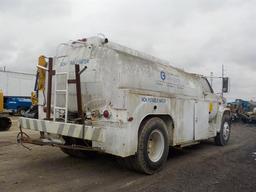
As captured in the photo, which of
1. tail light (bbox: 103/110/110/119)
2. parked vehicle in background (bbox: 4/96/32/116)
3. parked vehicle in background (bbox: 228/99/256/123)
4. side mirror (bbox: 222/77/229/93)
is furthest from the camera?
parked vehicle in background (bbox: 4/96/32/116)

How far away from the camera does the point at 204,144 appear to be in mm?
9773

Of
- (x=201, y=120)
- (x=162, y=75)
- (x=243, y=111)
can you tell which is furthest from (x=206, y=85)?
(x=243, y=111)

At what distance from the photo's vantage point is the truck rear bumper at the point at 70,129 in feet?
16.1

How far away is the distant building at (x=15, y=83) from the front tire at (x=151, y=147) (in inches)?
782

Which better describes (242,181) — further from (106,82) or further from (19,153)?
(19,153)

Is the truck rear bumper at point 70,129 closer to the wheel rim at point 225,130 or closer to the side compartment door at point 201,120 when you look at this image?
the side compartment door at point 201,120

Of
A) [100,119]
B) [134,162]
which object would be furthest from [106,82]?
[134,162]

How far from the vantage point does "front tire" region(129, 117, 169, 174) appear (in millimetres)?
5285

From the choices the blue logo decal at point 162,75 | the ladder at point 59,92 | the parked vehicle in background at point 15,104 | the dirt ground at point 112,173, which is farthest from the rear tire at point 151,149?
the parked vehicle in background at point 15,104

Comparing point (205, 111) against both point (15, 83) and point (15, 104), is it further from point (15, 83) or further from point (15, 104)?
point (15, 83)

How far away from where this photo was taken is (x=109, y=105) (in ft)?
16.9

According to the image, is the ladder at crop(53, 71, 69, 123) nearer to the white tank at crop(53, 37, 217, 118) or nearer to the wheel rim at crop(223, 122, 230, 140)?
the white tank at crop(53, 37, 217, 118)

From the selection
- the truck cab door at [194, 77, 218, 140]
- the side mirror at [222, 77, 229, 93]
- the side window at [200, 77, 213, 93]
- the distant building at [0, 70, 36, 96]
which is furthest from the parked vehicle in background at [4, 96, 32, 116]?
the side mirror at [222, 77, 229, 93]

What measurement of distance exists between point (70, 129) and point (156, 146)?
6.27 feet
